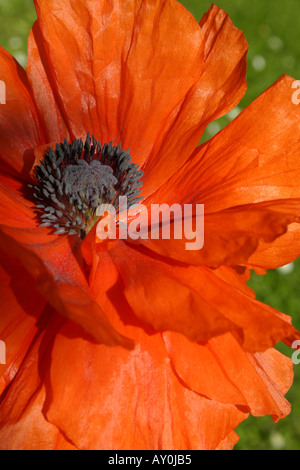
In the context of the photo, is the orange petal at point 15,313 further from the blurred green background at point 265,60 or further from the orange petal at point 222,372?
the blurred green background at point 265,60

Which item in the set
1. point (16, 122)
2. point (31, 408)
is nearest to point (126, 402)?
point (31, 408)

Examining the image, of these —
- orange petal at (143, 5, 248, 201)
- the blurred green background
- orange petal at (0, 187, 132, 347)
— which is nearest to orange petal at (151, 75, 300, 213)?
orange petal at (143, 5, 248, 201)

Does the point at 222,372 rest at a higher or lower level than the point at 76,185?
lower

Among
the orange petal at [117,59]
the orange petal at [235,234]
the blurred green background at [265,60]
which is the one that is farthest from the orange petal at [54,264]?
the blurred green background at [265,60]

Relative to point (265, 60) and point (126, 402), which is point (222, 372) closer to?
point (126, 402)

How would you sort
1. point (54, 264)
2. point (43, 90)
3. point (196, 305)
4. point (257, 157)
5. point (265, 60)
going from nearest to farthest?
point (196, 305)
point (54, 264)
point (257, 157)
point (43, 90)
point (265, 60)

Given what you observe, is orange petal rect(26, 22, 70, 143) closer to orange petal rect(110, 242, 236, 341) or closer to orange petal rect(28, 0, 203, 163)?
orange petal rect(28, 0, 203, 163)
